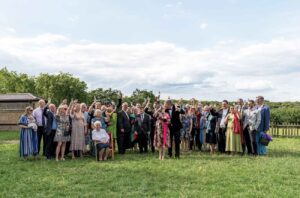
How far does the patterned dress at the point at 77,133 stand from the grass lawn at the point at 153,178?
0.72 meters

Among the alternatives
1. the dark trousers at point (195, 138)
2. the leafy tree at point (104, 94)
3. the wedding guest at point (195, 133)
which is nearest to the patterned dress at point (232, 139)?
the wedding guest at point (195, 133)

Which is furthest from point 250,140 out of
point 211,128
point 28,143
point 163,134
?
point 28,143

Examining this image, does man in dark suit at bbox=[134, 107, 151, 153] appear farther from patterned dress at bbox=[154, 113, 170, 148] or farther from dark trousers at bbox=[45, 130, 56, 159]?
dark trousers at bbox=[45, 130, 56, 159]

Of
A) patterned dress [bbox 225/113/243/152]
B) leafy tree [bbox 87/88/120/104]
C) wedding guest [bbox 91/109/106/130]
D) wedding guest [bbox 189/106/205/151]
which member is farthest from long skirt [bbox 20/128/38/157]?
leafy tree [bbox 87/88/120/104]

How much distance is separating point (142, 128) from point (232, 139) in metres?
3.35

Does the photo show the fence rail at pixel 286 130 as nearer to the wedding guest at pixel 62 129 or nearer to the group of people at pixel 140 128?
the group of people at pixel 140 128

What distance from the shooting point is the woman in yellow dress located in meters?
13.5

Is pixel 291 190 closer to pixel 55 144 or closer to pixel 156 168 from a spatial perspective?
pixel 156 168

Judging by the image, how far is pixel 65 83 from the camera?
182 feet

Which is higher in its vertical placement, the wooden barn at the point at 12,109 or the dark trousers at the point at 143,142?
the wooden barn at the point at 12,109

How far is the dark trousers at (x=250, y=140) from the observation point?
1373cm

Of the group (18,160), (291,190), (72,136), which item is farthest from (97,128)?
(291,190)

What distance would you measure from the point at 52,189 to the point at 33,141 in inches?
200

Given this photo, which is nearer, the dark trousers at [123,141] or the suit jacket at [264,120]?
the suit jacket at [264,120]
